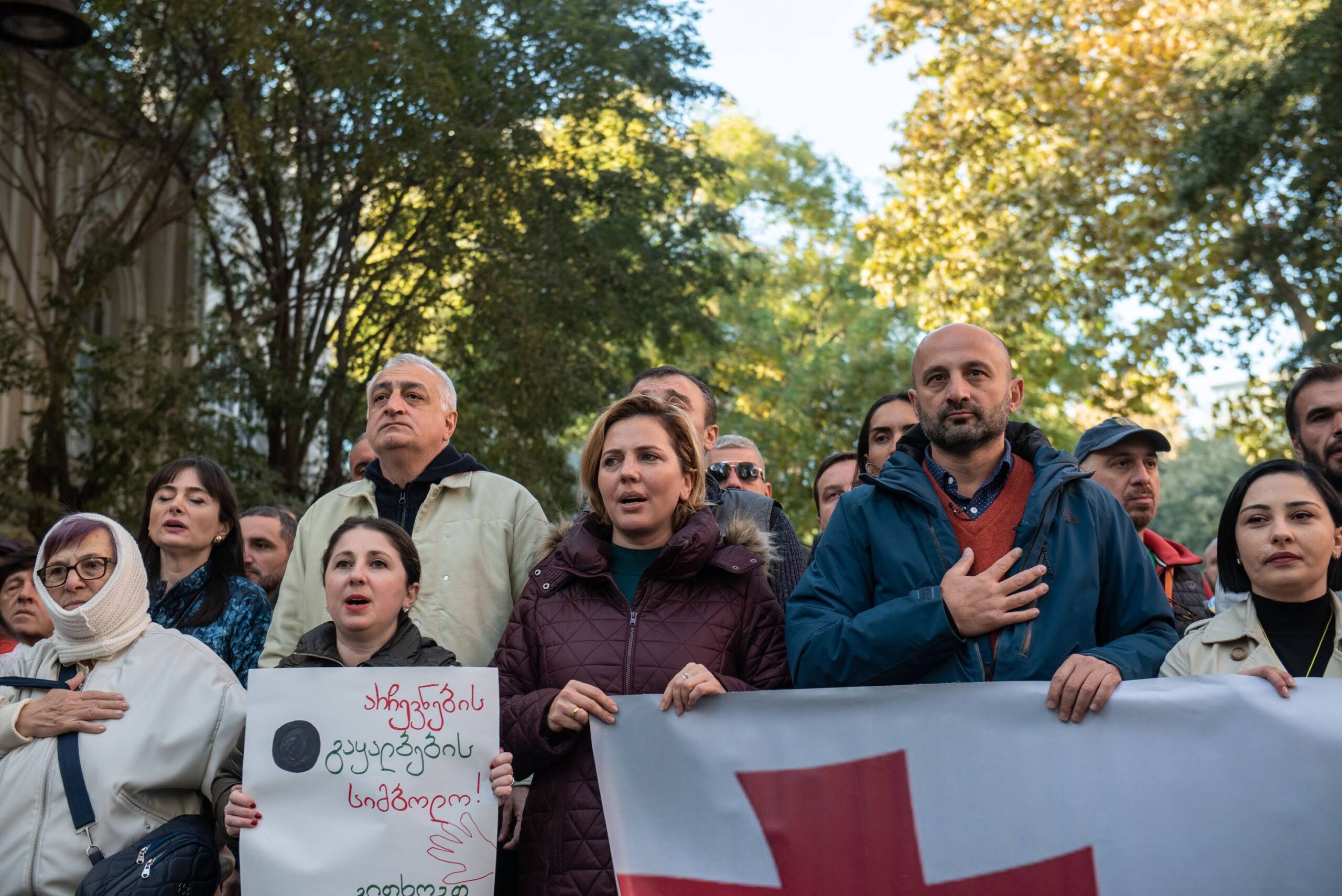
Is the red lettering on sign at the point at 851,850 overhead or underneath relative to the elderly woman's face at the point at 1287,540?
underneath

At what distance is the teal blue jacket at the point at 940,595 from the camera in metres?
3.57

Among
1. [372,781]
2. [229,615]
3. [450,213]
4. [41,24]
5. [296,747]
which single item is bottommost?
[372,781]

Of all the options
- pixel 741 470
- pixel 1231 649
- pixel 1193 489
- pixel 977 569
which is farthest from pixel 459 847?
pixel 1193 489

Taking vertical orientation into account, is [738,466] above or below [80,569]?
above

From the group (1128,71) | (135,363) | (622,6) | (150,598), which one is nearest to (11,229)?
(135,363)

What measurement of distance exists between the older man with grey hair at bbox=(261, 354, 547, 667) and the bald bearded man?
1386 mm

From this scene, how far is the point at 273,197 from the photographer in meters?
16.9

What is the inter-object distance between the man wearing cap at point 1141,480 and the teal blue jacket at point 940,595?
6.44 ft

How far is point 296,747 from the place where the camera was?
3971 millimetres

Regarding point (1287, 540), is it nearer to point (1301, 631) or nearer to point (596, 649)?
point (1301, 631)

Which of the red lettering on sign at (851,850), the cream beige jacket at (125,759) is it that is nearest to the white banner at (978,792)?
the red lettering on sign at (851,850)

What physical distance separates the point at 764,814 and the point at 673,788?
27cm

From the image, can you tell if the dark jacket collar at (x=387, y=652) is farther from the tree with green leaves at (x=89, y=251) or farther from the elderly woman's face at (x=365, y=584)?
the tree with green leaves at (x=89, y=251)

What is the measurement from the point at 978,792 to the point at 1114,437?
2.65 meters
